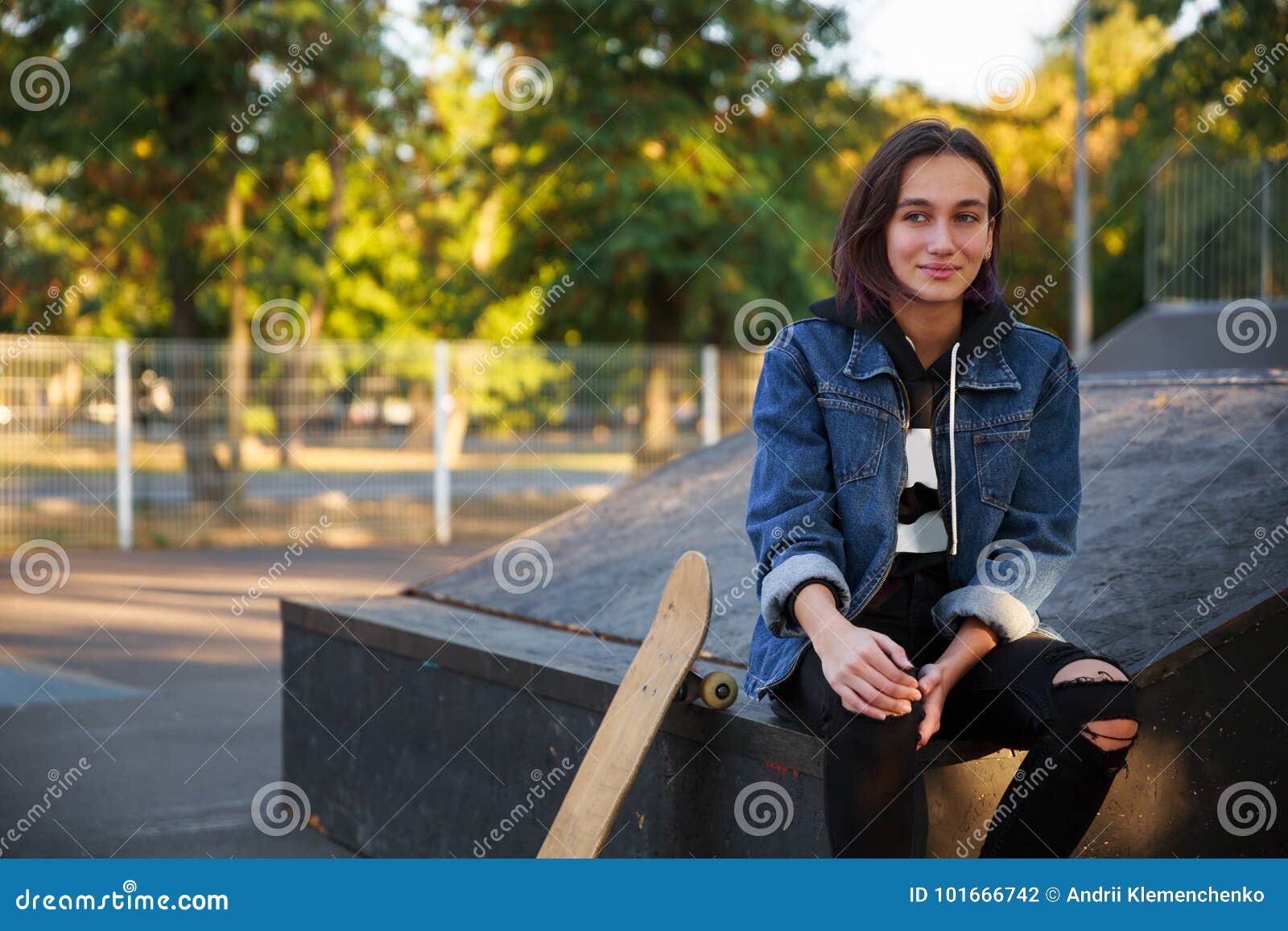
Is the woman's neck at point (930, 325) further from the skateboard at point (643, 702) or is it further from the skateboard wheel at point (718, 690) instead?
the skateboard wheel at point (718, 690)

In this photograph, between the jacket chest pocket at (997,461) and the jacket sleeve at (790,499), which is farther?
the jacket chest pocket at (997,461)

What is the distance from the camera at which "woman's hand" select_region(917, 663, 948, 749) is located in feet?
7.91

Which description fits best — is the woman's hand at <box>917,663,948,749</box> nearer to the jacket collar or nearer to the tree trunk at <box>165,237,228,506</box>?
the jacket collar

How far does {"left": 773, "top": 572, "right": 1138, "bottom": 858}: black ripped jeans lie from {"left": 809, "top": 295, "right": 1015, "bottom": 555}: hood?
0.33 meters

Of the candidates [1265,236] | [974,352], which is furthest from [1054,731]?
[1265,236]

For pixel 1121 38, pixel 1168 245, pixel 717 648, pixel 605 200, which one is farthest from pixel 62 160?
pixel 1121 38

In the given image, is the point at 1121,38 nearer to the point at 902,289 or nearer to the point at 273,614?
the point at 273,614

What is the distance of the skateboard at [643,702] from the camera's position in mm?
2652

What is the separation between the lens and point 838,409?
2615 millimetres

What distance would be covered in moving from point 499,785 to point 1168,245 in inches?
443

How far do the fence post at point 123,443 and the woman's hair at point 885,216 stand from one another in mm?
12123

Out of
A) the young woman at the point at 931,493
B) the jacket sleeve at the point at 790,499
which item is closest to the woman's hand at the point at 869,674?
the young woman at the point at 931,493

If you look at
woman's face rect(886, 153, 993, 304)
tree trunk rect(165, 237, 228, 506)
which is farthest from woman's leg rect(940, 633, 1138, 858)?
tree trunk rect(165, 237, 228, 506)

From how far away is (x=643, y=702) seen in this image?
109 inches
